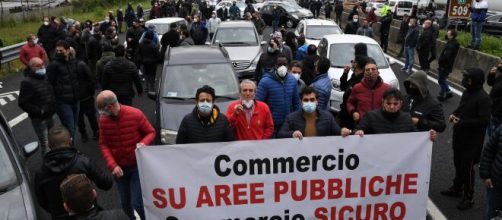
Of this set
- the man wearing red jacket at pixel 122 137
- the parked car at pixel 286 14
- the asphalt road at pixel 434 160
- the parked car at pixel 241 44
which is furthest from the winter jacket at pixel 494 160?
the parked car at pixel 286 14

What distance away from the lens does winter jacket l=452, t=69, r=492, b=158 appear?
5.53 meters

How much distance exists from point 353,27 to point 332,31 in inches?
99.6

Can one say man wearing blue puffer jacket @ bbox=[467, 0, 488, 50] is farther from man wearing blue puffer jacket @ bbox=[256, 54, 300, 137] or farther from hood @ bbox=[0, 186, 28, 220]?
hood @ bbox=[0, 186, 28, 220]

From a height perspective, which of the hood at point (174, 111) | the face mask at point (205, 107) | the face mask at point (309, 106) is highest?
the face mask at point (205, 107)

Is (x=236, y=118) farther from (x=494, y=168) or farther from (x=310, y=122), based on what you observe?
(x=494, y=168)

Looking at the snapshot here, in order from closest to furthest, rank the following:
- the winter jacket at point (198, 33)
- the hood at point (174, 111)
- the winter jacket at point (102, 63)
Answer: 1. the hood at point (174, 111)
2. the winter jacket at point (102, 63)
3. the winter jacket at point (198, 33)

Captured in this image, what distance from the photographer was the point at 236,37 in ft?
48.0

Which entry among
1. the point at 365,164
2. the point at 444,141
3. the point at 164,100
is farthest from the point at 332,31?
the point at 365,164

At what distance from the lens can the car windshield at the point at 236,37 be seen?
14.4 m

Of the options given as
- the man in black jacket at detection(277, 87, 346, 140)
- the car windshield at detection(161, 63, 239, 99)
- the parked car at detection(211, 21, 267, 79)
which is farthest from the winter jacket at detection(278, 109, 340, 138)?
the parked car at detection(211, 21, 267, 79)

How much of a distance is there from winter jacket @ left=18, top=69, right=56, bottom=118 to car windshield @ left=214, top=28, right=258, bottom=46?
25.5 ft

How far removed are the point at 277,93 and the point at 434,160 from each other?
113 inches

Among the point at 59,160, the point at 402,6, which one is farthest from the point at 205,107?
the point at 402,6

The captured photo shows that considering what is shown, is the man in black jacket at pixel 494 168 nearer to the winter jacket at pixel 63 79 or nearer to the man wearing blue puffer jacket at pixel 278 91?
→ the man wearing blue puffer jacket at pixel 278 91
